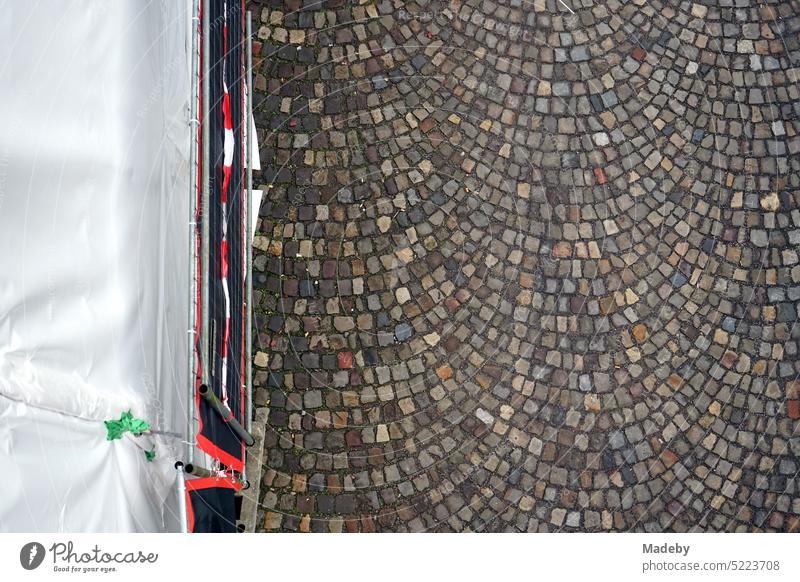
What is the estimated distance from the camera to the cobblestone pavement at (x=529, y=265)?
6.10 m

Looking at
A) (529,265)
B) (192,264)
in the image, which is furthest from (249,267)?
(529,265)

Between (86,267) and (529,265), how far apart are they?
14.2 feet

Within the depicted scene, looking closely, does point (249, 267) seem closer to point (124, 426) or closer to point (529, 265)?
point (529, 265)

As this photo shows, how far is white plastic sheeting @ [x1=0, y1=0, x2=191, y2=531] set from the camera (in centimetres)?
222

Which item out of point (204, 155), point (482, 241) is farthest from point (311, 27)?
point (204, 155)

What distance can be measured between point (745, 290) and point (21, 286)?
5773mm

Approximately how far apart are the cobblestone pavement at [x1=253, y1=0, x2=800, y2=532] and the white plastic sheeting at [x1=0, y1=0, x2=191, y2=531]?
8.73ft

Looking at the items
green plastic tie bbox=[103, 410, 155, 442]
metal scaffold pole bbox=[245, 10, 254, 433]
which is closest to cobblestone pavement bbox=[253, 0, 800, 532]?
metal scaffold pole bbox=[245, 10, 254, 433]

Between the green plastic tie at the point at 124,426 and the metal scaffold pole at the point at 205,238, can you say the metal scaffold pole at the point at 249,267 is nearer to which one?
the metal scaffold pole at the point at 205,238

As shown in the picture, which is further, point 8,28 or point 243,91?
point 243,91

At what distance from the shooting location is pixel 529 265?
6.37 meters

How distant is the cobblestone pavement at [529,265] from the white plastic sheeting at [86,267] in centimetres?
266
